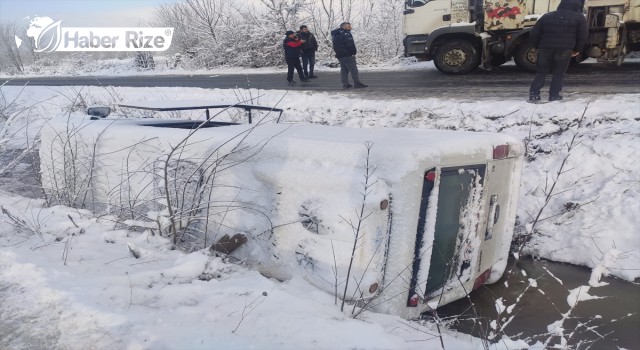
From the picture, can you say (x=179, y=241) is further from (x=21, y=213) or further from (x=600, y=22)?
(x=600, y=22)

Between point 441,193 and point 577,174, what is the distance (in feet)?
12.4

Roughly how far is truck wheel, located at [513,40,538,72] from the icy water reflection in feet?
26.3

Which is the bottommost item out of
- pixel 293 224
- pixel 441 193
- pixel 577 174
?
pixel 577 174

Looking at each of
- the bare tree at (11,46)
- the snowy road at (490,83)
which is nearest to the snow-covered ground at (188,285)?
the snowy road at (490,83)

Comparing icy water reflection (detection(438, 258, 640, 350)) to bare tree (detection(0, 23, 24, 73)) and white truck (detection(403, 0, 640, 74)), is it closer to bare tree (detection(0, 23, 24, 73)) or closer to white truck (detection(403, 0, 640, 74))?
white truck (detection(403, 0, 640, 74))

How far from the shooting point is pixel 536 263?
4699mm

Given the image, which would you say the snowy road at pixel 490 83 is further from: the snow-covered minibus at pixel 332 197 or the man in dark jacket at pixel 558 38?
the snow-covered minibus at pixel 332 197

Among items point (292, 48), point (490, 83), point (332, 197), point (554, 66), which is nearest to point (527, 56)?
point (490, 83)

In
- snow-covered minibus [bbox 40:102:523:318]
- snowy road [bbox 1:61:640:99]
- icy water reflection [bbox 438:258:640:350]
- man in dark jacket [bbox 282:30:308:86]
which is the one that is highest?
man in dark jacket [bbox 282:30:308:86]

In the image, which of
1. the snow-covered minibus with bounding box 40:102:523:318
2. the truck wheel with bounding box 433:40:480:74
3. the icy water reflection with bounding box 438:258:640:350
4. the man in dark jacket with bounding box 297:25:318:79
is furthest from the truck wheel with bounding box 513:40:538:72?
the snow-covered minibus with bounding box 40:102:523:318

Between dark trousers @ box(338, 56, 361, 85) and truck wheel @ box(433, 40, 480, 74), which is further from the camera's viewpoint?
truck wheel @ box(433, 40, 480, 74)

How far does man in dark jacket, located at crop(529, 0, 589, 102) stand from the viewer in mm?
6656

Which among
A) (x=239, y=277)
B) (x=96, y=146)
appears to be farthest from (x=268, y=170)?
(x=96, y=146)

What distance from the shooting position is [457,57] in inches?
456
